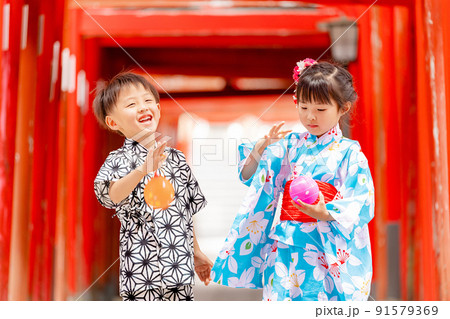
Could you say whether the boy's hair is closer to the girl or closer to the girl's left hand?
the girl

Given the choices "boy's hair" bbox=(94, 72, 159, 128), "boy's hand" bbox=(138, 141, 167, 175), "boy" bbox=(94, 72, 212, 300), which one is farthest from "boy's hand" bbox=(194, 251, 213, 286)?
"boy's hair" bbox=(94, 72, 159, 128)

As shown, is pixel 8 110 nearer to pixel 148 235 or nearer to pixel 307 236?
pixel 148 235

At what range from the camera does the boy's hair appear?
1.49m

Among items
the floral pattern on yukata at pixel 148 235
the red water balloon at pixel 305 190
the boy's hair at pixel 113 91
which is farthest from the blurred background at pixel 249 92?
the red water balloon at pixel 305 190

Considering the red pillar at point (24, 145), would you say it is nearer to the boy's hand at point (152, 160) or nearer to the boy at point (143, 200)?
the boy at point (143, 200)

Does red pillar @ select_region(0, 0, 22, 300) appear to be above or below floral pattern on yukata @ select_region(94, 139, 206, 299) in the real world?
above

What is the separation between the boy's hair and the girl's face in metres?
0.42

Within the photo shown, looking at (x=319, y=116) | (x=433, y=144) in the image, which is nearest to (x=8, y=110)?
(x=319, y=116)

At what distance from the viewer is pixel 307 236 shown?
52.6 inches

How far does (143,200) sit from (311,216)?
1.40ft

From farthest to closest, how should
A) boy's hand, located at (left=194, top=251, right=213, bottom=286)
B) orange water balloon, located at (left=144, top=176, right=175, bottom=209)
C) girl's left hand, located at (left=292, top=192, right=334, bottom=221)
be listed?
boy's hand, located at (left=194, top=251, right=213, bottom=286)
orange water balloon, located at (left=144, top=176, right=175, bottom=209)
girl's left hand, located at (left=292, top=192, right=334, bottom=221)

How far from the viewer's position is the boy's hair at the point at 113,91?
1493 millimetres

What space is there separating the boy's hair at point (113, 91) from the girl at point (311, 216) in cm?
37
